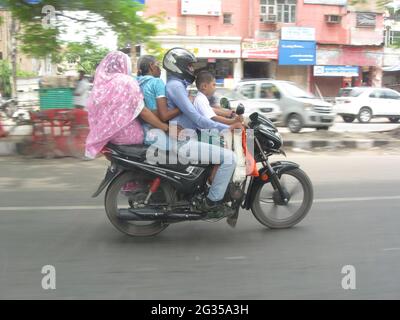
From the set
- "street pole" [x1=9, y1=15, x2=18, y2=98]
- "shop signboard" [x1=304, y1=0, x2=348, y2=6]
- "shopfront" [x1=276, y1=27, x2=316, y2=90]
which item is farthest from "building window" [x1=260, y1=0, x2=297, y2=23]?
"street pole" [x1=9, y1=15, x2=18, y2=98]

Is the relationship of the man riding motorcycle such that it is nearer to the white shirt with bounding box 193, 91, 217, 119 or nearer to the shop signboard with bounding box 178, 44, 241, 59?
the white shirt with bounding box 193, 91, 217, 119

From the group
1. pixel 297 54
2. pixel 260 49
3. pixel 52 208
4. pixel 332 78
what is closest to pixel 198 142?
pixel 52 208

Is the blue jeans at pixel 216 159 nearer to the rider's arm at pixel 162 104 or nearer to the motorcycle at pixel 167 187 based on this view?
the motorcycle at pixel 167 187

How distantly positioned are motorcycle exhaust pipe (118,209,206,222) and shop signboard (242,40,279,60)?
27337mm

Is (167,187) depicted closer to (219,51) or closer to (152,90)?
(152,90)

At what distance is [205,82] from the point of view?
4629 mm

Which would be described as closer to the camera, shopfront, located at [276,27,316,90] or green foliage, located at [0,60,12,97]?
green foliage, located at [0,60,12,97]

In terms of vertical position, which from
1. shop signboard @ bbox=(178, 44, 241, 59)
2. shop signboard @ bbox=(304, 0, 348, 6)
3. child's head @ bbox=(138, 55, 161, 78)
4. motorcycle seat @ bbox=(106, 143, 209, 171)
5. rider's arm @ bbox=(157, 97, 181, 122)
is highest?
shop signboard @ bbox=(304, 0, 348, 6)

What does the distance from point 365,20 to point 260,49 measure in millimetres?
8027

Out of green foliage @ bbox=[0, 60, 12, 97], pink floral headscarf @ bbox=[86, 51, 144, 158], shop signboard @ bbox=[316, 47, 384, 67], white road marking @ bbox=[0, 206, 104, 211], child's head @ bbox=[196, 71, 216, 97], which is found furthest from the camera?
shop signboard @ bbox=[316, 47, 384, 67]

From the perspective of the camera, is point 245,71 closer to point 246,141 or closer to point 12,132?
point 12,132

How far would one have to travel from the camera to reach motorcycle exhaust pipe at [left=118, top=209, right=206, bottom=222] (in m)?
4.49

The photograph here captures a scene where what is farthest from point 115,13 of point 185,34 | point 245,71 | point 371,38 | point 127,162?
point 371,38

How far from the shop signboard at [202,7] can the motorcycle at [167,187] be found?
26.6m
